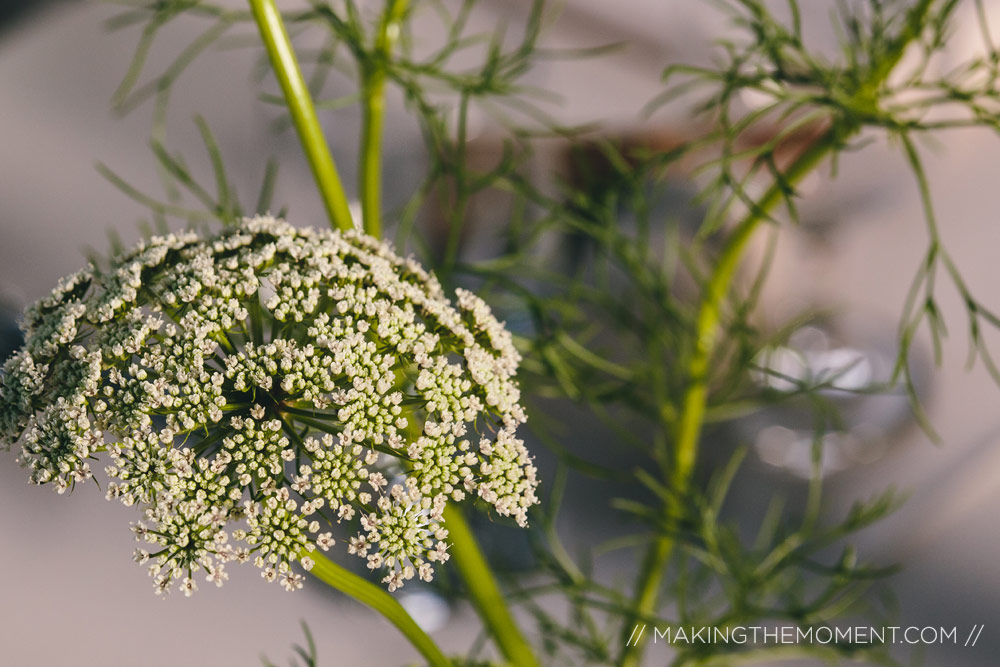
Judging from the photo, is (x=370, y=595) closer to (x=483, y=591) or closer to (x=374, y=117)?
(x=483, y=591)

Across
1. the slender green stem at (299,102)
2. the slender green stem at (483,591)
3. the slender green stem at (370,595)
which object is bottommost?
the slender green stem at (370,595)

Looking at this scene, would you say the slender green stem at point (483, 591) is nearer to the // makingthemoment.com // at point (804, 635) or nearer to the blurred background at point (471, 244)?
the // makingthemoment.com // at point (804, 635)

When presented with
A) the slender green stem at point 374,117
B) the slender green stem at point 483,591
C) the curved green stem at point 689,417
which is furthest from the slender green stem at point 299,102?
the curved green stem at point 689,417

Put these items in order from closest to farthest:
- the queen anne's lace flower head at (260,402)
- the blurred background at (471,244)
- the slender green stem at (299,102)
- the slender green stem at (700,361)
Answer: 1. the queen anne's lace flower head at (260,402)
2. the slender green stem at (299,102)
3. the slender green stem at (700,361)
4. the blurred background at (471,244)

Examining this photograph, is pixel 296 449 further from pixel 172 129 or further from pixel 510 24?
pixel 510 24

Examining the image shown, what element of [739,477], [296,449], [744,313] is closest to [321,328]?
[296,449]

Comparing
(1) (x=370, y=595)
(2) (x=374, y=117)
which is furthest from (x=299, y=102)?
(1) (x=370, y=595)

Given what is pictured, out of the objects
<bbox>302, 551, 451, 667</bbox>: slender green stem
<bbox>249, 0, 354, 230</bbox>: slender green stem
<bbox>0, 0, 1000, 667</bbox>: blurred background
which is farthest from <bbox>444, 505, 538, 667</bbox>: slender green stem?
<bbox>0, 0, 1000, 667</bbox>: blurred background

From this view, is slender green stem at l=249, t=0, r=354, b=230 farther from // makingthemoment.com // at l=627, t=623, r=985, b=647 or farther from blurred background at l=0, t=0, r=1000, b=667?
// makingthemoment.com // at l=627, t=623, r=985, b=647
